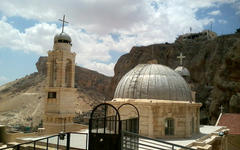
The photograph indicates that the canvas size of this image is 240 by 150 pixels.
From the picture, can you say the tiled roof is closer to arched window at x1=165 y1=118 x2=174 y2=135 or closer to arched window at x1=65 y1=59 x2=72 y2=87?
arched window at x1=165 y1=118 x2=174 y2=135

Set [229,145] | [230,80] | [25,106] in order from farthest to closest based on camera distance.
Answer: [25,106] < [230,80] < [229,145]

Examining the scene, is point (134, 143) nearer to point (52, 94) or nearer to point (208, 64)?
point (52, 94)

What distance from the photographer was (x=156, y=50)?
5572cm

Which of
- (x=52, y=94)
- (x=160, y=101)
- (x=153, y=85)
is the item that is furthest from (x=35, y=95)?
(x=160, y=101)

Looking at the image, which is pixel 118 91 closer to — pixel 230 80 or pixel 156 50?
pixel 230 80

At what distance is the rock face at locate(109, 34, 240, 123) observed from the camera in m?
34.5

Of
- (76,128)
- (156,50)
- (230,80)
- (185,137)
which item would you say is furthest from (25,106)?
(185,137)

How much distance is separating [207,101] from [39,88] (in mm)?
57062

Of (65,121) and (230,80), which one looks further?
(230,80)

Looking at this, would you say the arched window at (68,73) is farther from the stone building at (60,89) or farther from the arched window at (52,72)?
the arched window at (52,72)

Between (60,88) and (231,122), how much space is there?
18.7 metres

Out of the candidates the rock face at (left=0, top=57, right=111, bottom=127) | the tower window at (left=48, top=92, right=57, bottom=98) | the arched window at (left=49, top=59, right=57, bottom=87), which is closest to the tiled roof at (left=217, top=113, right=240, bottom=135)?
the tower window at (left=48, top=92, right=57, bottom=98)

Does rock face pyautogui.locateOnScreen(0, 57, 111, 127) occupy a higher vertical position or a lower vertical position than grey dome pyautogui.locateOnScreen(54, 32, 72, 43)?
lower

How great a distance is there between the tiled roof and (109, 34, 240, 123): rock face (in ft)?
25.4
